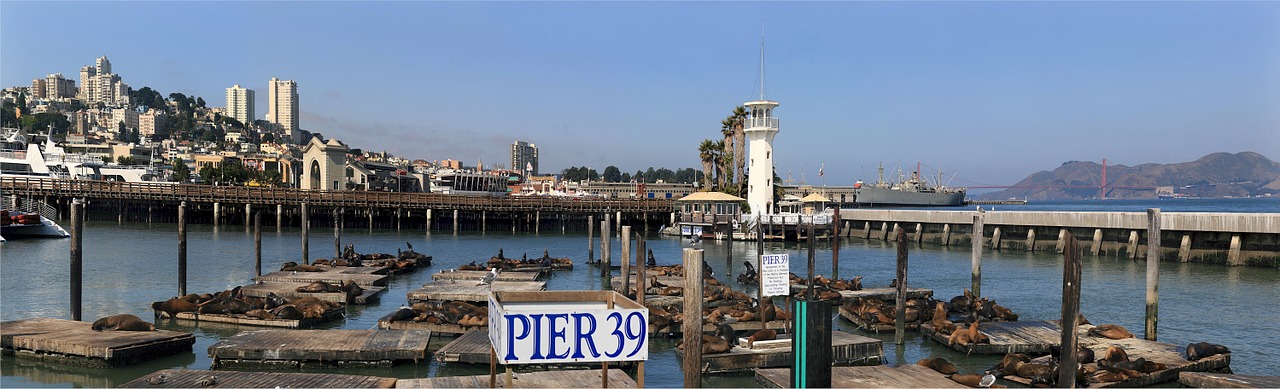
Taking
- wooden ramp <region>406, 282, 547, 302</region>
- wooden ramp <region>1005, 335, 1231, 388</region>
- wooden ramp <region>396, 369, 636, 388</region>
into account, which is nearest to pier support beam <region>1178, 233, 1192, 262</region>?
wooden ramp <region>1005, 335, 1231, 388</region>

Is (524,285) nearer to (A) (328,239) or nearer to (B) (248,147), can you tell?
(A) (328,239)

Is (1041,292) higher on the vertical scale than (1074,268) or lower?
lower

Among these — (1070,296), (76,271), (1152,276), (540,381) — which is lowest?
(540,381)

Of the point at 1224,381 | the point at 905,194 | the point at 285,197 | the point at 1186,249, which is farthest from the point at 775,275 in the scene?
the point at 905,194

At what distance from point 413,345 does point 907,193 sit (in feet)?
470

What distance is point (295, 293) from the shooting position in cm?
2378

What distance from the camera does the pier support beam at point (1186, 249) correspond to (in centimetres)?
3881

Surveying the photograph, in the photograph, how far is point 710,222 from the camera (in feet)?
191

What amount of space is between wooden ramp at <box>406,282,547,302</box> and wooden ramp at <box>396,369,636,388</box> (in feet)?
36.2

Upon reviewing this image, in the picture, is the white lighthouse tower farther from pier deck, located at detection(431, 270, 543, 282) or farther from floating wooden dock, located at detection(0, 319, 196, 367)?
floating wooden dock, located at detection(0, 319, 196, 367)

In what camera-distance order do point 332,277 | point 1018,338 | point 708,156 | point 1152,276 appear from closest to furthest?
1. point 1018,338
2. point 1152,276
3. point 332,277
4. point 708,156

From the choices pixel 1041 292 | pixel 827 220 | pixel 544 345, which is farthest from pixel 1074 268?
pixel 827 220

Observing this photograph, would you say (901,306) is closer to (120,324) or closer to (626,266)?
(626,266)

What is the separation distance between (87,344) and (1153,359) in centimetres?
1776
